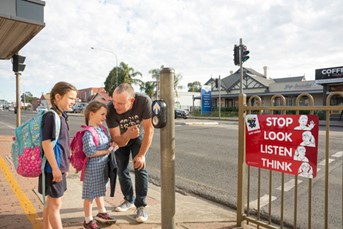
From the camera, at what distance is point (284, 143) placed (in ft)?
8.43

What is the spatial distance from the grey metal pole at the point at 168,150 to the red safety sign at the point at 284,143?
0.95 meters

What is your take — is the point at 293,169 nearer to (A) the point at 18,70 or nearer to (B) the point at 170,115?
(B) the point at 170,115

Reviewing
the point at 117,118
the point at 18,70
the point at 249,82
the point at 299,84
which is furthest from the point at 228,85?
the point at 117,118

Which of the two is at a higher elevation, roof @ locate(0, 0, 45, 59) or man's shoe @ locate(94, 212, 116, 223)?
roof @ locate(0, 0, 45, 59)

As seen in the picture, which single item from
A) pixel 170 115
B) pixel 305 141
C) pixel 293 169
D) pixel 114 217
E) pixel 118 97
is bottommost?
pixel 114 217

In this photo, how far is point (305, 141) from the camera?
244 centimetres

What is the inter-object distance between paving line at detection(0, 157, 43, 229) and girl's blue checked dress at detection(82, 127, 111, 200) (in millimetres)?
687

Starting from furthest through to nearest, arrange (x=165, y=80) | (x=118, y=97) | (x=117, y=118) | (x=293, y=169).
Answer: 1. (x=117, y=118)
2. (x=118, y=97)
3. (x=293, y=169)
4. (x=165, y=80)

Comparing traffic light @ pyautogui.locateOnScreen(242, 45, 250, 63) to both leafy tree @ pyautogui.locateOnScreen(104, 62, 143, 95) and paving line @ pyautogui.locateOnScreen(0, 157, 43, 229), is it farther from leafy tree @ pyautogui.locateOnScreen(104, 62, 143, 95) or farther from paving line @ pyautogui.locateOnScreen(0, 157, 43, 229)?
leafy tree @ pyautogui.locateOnScreen(104, 62, 143, 95)

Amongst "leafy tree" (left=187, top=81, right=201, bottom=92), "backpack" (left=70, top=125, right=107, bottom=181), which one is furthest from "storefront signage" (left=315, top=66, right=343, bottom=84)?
"leafy tree" (left=187, top=81, right=201, bottom=92)

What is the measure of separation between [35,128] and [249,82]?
41.2 metres

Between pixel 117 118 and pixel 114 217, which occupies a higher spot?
pixel 117 118

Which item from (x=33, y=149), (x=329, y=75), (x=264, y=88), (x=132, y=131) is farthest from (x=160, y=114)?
(x=264, y=88)

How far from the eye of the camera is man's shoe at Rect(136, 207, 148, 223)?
3.05m
